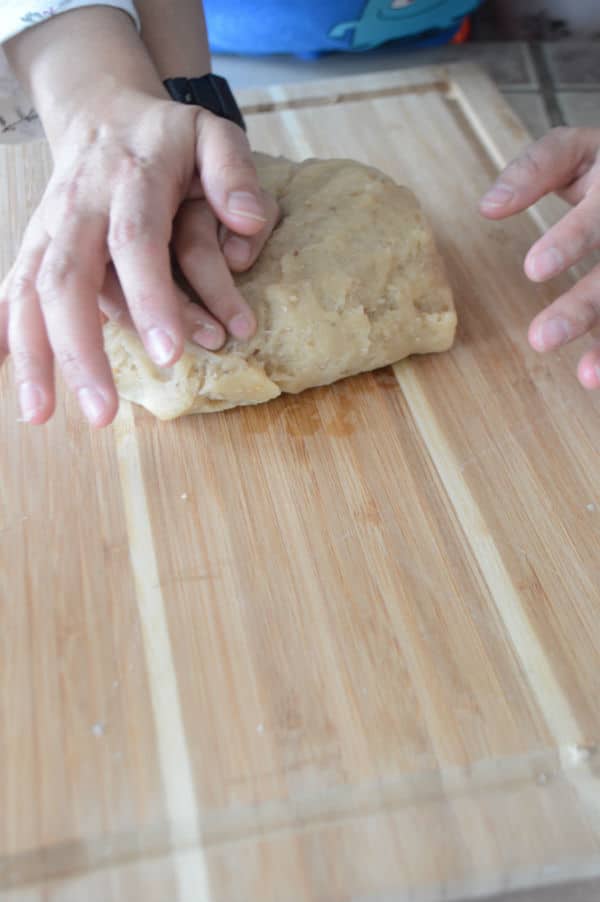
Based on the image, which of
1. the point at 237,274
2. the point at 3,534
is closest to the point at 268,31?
the point at 237,274

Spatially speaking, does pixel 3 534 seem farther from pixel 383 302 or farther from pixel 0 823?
pixel 383 302

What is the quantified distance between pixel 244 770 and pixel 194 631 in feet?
0.49

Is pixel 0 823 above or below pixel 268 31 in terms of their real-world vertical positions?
below

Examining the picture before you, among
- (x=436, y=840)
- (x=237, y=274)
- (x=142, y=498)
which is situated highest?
(x=237, y=274)

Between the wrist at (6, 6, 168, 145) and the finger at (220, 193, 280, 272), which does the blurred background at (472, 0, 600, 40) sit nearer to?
the wrist at (6, 6, 168, 145)

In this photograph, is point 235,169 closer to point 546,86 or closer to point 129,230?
point 129,230

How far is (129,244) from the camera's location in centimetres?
88

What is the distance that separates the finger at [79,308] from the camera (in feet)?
2.68

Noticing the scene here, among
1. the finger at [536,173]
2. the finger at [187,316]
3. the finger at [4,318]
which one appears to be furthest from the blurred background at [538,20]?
the finger at [4,318]

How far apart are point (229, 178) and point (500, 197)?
1.36ft

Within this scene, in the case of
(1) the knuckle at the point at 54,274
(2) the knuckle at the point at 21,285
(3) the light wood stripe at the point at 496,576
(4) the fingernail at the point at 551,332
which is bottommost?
(3) the light wood stripe at the point at 496,576

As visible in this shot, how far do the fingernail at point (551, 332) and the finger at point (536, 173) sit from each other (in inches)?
8.3

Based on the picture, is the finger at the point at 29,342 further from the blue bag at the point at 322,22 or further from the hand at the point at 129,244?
the blue bag at the point at 322,22

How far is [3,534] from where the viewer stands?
92 cm
